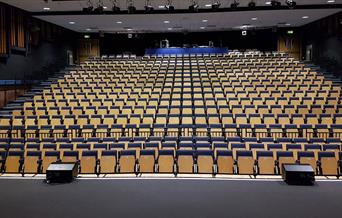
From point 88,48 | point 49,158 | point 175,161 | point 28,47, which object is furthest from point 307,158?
point 88,48

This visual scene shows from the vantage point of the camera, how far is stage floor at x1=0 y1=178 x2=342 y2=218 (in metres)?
3.73

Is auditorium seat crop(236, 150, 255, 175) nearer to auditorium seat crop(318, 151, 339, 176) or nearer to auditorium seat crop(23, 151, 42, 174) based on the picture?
auditorium seat crop(318, 151, 339, 176)

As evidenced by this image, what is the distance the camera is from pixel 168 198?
165 inches

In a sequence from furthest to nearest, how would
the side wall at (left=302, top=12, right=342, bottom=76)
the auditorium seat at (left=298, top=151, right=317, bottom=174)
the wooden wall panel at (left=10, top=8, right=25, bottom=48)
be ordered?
the side wall at (left=302, top=12, right=342, bottom=76) < the wooden wall panel at (left=10, top=8, right=25, bottom=48) < the auditorium seat at (left=298, top=151, right=317, bottom=174)

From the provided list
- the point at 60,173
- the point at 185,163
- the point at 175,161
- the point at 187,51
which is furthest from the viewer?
the point at 187,51

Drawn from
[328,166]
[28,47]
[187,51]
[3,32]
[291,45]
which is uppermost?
[291,45]

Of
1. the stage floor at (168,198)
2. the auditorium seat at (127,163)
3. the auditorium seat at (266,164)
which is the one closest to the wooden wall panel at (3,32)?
the auditorium seat at (127,163)

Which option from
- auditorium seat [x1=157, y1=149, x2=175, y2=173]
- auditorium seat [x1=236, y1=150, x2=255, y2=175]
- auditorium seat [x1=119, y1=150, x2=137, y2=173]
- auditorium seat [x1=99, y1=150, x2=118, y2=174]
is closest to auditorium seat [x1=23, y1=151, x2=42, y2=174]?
auditorium seat [x1=99, y1=150, x2=118, y2=174]

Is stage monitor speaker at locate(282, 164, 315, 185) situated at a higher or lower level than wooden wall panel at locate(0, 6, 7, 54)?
lower

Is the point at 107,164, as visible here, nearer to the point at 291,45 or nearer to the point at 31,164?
the point at 31,164

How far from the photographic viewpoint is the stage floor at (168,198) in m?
3.73

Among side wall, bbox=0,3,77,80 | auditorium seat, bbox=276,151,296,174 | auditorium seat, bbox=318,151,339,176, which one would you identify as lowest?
auditorium seat, bbox=318,151,339,176

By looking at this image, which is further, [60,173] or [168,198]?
[60,173]

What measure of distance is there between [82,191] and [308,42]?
16784mm
